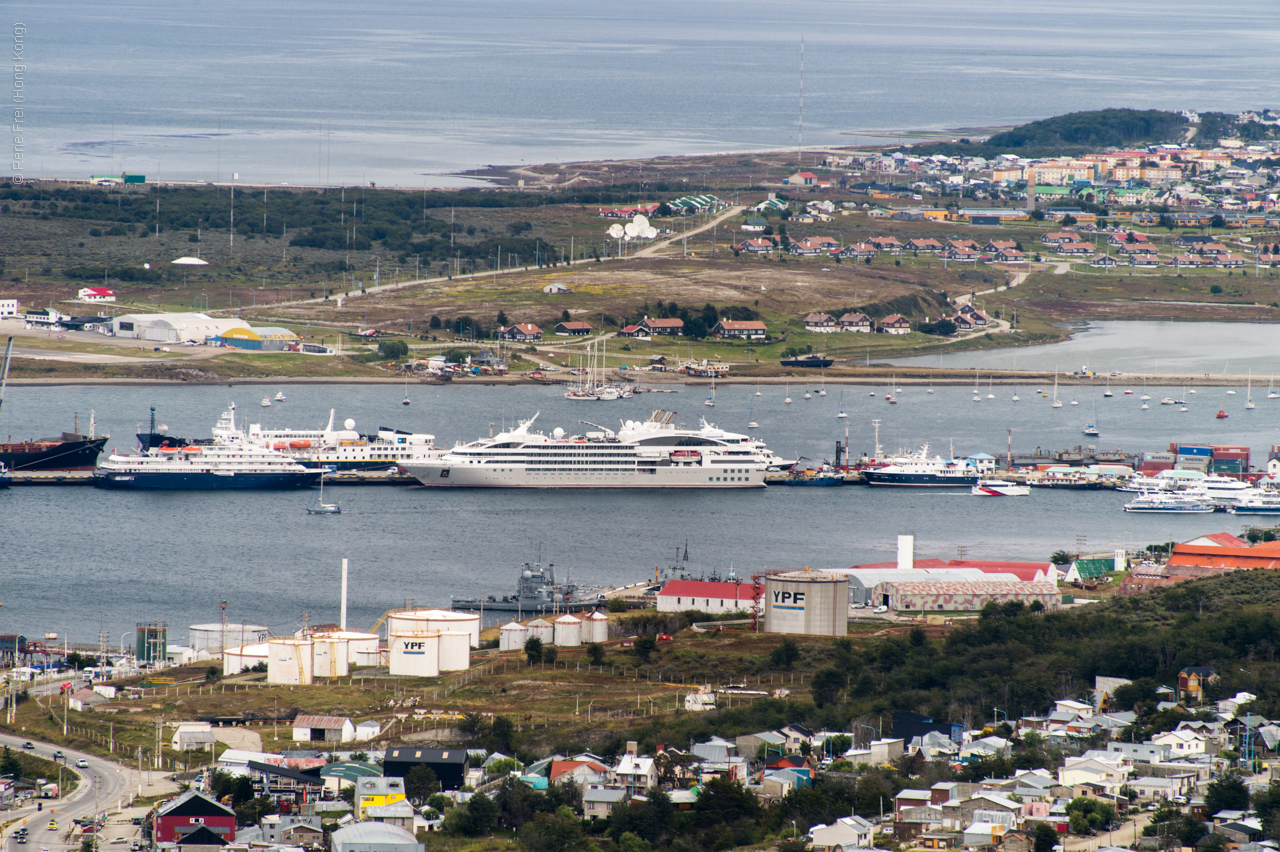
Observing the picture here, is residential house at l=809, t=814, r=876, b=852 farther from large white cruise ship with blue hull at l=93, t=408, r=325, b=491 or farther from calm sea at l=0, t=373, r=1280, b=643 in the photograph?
large white cruise ship with blue hull at l=93, t=408, r=325, b=491

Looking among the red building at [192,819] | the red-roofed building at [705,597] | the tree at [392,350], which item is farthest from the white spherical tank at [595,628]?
the tree at [392,350]

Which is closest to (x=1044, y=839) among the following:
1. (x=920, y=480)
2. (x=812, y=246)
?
(x=920, y=480)

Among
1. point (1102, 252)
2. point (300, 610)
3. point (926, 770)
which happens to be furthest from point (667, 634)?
point (1102, 252)

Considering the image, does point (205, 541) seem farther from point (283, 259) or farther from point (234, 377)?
point (283, 259)

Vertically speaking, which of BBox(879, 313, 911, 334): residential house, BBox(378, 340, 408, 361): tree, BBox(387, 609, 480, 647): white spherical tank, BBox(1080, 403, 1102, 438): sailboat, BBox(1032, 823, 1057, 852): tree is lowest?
BBox(1032, 823, 1057, 852): tree

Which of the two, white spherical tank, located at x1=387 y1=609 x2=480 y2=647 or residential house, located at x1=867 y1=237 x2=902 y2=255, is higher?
residential house, located at x1=867 y1=237 x2=902 y2=255

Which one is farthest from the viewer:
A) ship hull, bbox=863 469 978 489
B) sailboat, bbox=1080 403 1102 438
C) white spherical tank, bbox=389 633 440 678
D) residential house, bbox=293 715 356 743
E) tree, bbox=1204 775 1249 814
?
sailboat, bbox=1080 403 1102 438

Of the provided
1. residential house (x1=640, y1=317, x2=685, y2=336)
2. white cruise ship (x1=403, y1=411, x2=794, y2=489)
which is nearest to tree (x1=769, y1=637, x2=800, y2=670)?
white cruise ship (x1=403, y1=411, x2=794, y2=489)
